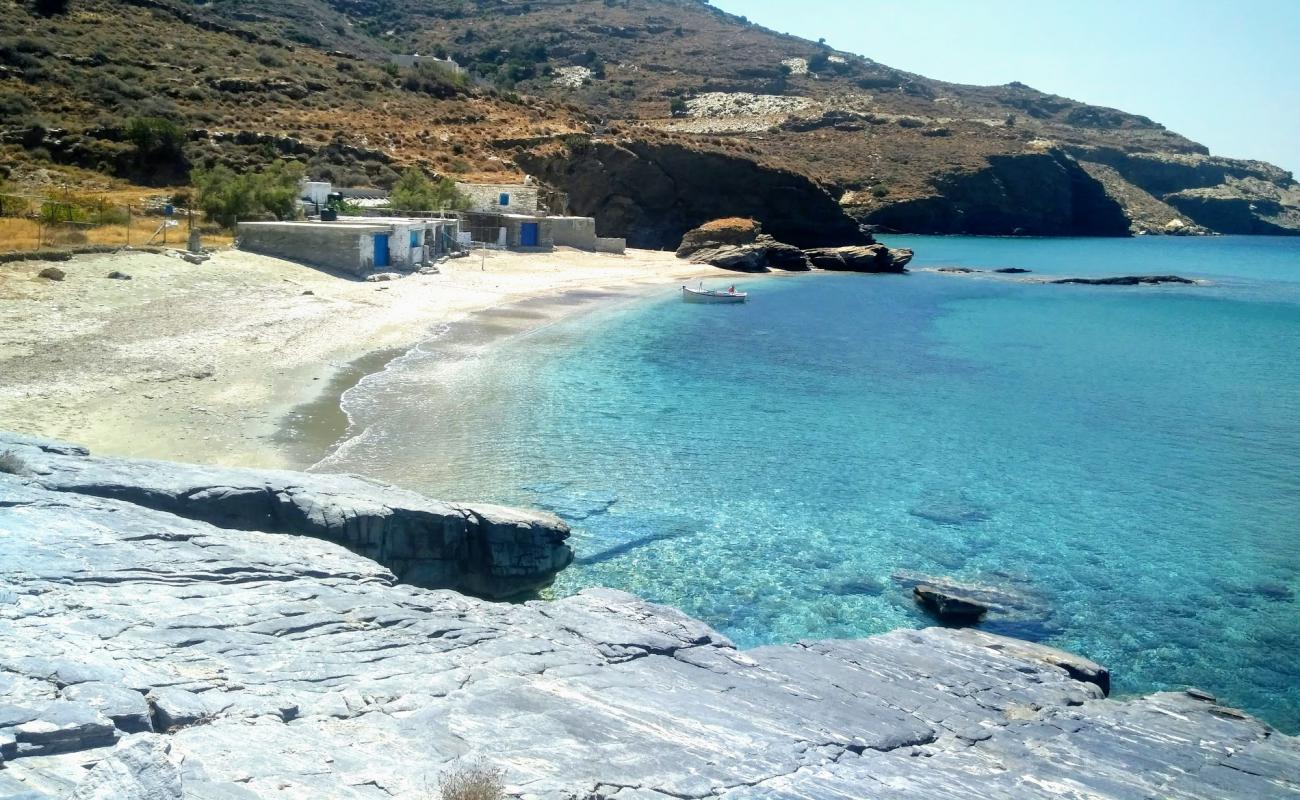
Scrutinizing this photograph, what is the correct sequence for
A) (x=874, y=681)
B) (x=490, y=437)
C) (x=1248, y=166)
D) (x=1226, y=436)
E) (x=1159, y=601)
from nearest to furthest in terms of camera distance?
1. (x=874, y=681)
2. (x=1159, y=601)
3. (x=490, y=437)
4. (x=1226, y=436)
5. (x=1248, y=166)

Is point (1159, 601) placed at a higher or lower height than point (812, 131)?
lower

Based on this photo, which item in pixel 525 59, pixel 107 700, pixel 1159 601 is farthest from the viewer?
pixel 525 59

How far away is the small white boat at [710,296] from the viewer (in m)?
42.7

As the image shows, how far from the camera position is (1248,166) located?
147500mm

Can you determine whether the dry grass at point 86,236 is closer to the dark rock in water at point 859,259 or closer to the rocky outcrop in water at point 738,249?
the rocky outcrop in water at point 738,249

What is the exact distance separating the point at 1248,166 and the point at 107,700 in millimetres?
172059

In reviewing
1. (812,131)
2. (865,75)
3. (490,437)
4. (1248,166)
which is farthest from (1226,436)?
(1248,166)

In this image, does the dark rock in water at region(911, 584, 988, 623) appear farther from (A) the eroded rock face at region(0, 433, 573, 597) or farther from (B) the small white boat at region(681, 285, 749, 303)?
(B) the small white boat at region(681, 285, 749, 303)

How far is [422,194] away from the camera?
1813 inches

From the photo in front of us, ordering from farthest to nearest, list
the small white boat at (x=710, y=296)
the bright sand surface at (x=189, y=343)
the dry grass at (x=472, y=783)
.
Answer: the small white boat at (x=710, y=296), the bright sand surface at (x=189, y=343), the dry grass at (x=472, y=783)

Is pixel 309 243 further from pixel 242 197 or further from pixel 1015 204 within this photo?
pixel 1015 204

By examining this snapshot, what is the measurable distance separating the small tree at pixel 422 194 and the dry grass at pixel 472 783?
133ft

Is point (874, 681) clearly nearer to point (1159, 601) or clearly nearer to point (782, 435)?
point (1159, 601)

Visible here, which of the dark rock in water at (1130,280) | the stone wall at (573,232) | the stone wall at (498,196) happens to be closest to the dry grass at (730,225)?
the stone wall at (573,232)
